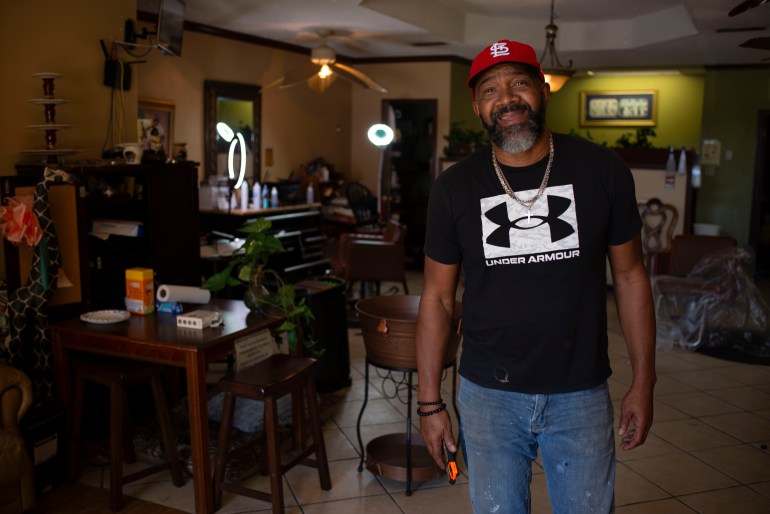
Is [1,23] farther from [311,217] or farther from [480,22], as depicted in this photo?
[480,22]

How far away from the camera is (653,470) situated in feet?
11.9

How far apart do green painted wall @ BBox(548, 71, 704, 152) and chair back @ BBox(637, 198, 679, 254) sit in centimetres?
379

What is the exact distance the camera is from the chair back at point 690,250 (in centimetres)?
596

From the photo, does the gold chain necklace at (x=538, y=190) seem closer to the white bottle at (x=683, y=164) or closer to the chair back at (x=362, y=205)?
the white bottle at (x=683, y=164)

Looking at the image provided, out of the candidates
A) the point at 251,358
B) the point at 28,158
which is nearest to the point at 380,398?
the point at 251,358

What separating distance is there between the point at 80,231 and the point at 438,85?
6537mm

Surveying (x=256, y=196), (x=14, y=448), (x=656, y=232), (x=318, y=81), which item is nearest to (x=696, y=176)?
(x=656, y=232)

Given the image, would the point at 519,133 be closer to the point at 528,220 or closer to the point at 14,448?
the point at 528,220

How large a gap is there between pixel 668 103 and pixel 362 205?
5360mm

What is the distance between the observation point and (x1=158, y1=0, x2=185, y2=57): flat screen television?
4.34 m

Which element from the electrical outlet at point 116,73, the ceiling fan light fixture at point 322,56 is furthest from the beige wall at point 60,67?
the ceiling fan light fixture at point 322,56

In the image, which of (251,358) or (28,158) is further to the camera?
(28,158)

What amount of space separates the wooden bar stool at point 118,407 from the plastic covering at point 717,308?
403cm

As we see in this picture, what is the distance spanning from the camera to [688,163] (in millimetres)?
7402
